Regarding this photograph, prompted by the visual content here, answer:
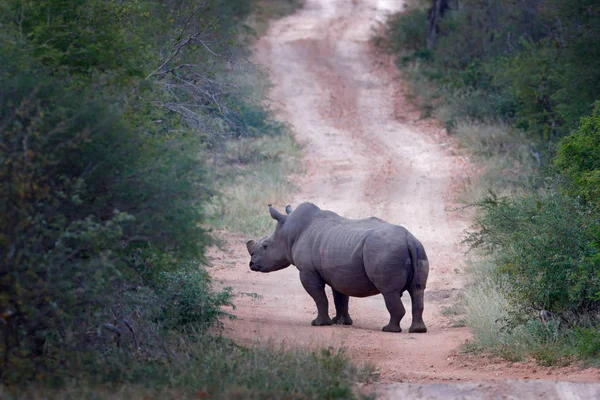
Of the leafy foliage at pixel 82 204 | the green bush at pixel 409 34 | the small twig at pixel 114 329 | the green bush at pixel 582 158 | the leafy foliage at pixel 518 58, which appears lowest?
the green bush at pixel 409 34

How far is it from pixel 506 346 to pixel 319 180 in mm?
13280

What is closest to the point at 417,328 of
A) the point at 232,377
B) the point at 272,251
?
the point at 272,251

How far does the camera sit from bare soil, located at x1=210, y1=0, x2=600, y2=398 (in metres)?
8.41

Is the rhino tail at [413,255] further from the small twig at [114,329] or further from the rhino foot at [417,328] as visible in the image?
the small twig at [114,329]

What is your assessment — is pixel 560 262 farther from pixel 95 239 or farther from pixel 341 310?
pixel 95 239

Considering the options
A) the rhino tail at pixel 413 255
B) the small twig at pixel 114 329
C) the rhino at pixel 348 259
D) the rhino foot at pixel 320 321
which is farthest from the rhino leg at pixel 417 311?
the small twig at pixel 114 329

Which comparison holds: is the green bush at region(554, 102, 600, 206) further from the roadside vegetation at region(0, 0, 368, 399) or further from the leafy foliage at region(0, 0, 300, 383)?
the leafy foliage at region(0, 0, 300, 383)

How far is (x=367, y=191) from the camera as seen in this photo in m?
20.7

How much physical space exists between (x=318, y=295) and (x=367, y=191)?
405 inches

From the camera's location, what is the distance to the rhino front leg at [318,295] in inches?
416

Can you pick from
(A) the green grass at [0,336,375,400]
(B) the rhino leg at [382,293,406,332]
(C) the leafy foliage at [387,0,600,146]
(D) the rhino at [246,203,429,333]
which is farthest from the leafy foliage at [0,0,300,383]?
(C) the leafy foliage at [387,0,600,146]

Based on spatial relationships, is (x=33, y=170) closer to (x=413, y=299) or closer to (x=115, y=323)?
(x=115, y=323)

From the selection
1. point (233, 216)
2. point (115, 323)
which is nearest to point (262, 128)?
point (233, 216)

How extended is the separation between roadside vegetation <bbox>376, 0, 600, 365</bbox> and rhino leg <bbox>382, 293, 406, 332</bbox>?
874 millimetres
